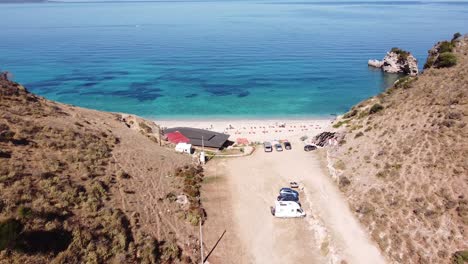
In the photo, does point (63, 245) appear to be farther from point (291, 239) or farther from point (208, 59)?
point (208, 59)

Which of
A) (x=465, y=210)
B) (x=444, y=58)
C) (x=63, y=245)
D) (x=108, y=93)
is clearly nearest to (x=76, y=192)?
(x=63, y=245)

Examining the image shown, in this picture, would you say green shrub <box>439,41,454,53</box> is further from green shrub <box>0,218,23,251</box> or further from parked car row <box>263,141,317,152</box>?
green shrub <box>0,218,23,251</box>

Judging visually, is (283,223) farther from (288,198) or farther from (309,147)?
(309,147)

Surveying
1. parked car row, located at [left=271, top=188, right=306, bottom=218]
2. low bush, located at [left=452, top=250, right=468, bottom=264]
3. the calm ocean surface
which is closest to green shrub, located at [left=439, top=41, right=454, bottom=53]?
the calm ocean surface

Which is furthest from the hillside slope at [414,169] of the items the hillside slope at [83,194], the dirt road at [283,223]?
the hillside slope at [83,194]

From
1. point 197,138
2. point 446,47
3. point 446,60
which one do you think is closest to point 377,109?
point 446,60

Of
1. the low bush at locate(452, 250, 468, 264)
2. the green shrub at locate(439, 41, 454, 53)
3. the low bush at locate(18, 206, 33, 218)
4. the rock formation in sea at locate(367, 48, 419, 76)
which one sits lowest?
the low bush at locate(452, 250, 468, 264)

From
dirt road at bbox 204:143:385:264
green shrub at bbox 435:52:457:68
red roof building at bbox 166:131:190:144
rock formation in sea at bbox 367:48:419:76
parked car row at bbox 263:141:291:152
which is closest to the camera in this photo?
dirt road at bbox 204:143:385:264
